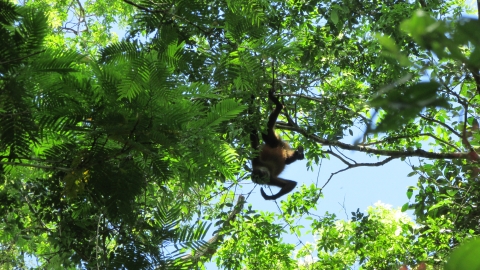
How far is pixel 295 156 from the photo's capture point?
765 centimetres

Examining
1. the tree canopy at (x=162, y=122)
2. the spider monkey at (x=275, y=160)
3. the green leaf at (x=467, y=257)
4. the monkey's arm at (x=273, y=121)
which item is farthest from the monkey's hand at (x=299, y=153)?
the green leaf at (x=467, y=257)

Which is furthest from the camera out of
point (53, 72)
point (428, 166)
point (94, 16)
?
point (94, 16)

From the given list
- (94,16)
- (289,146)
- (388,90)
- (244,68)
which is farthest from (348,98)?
(94,16)

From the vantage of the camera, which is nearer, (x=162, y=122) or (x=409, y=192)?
(x=162, y=122)

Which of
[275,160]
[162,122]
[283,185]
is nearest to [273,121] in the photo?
[275,160]

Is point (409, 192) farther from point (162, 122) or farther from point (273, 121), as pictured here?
point (162, 122)

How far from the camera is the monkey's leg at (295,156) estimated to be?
7.57 meters

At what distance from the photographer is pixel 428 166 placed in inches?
225

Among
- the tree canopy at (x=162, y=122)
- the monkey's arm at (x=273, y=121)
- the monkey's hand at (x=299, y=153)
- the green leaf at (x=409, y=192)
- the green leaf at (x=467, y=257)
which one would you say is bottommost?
the green leaf at (x=467, y=257)

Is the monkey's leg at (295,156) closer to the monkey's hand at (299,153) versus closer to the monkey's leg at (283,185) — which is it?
the monkey's hand at (299,153)

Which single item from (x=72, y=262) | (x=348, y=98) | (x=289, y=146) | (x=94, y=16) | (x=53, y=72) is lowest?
(x=72, y=262)

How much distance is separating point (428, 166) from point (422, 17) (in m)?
5.62

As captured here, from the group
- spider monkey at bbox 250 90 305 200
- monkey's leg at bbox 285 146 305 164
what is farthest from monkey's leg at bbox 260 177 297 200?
monkey's leg at bbox 285 146 305 164

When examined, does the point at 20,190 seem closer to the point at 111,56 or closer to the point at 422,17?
the point at 111,56
